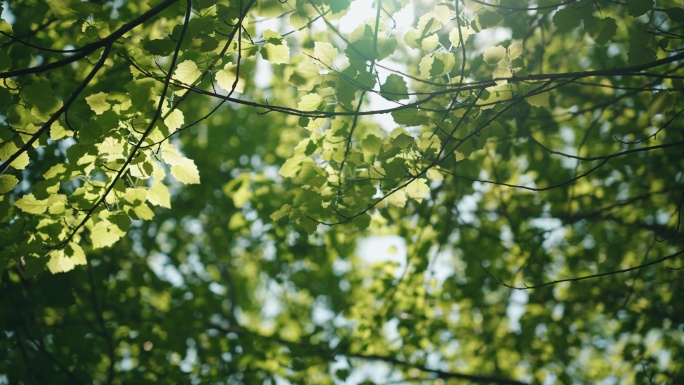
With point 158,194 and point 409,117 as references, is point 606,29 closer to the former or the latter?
point 409,117

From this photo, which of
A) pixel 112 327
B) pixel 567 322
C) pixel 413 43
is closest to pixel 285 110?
pixel 413 43

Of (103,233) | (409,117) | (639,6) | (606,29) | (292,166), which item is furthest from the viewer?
(292,166)

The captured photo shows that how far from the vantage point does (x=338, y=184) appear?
7.34 feet

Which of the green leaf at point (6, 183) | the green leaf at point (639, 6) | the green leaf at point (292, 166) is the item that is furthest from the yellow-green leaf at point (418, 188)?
the green leaf at point (6, 183)

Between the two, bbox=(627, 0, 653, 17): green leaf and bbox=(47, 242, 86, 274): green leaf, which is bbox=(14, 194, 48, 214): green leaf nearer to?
bbox=(47, 242, 86, 274): green leaf

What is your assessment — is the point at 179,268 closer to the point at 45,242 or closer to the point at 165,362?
the point at 165,362

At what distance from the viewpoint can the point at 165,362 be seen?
3766mm

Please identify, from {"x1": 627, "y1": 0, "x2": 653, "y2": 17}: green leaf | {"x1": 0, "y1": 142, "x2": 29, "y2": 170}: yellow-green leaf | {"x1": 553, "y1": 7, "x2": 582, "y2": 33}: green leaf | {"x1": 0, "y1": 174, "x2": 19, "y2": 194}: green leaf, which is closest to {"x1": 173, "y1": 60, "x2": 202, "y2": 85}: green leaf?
{"x1": 0, "y1": 142, "x2": 29, "y2": 170}: yellow-green leaf

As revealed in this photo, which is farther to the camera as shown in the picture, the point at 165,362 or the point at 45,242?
the point at 165,362

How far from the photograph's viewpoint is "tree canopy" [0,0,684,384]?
1.72 meters

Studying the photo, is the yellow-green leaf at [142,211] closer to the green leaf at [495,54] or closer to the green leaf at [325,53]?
the green leaf at [325,53]

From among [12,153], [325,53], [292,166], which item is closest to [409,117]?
[325,53]

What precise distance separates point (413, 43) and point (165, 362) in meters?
3.30

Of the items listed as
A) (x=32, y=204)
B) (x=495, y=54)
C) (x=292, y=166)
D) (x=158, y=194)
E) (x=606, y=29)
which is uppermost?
(x=606, y=29)
